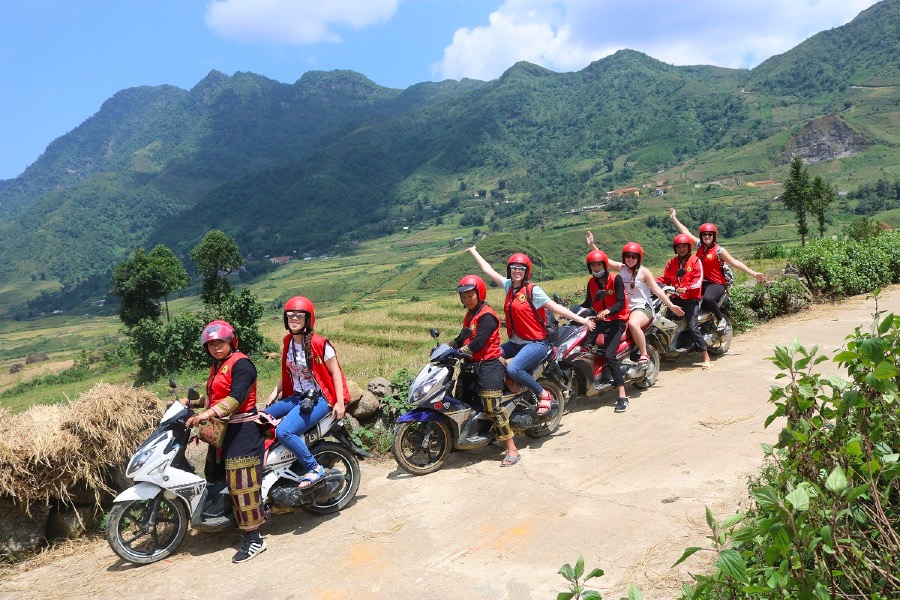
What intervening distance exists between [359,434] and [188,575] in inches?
93.0

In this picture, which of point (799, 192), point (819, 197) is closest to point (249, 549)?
point (799, 192)

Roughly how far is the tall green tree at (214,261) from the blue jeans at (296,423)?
35222 mm

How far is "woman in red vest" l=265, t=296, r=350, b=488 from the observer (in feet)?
16.4

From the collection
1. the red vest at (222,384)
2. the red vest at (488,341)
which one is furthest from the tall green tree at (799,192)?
the red vest at (222,384)

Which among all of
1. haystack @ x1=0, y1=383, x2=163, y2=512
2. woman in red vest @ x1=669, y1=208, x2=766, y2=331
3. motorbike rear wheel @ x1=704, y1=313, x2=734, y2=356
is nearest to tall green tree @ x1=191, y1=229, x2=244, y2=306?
motorbike rear wheel @ x1=704, y1=313, x2=734, y2=356

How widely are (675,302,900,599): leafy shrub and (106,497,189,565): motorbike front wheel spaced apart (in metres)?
4.06

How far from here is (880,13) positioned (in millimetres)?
178250

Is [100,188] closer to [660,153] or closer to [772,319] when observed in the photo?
[660,153]

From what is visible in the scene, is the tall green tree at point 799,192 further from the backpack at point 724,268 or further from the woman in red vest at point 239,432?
the woman in red vest at point 239,432

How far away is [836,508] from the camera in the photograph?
1.61 metres

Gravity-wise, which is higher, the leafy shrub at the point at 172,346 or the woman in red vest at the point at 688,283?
the woman in red vest at the point at 688,283

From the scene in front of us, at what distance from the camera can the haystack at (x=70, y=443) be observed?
4.80 m

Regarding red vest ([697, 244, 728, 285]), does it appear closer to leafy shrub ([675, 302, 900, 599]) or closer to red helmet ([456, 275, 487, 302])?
red helmet ([456, 275, 487, 302])

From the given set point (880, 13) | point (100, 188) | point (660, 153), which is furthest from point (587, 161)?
point (100, 188)
